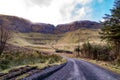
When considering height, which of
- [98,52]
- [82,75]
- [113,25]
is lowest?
[82,75]

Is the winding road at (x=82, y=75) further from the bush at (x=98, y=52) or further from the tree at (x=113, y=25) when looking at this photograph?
the bush at (x=98, y=52)

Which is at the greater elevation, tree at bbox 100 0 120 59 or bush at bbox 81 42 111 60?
tree at bbox 100 0 120 59

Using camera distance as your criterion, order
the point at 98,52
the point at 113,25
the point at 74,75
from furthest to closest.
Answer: the point at 98,52
the point at 113,25
the point at 74,75

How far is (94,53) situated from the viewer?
114 metres

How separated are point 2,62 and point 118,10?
2744 cm

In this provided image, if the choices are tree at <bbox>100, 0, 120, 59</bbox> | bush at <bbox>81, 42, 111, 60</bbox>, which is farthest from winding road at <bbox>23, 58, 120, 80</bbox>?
bush at <bbox>81, 42, 111, 60</bbox>

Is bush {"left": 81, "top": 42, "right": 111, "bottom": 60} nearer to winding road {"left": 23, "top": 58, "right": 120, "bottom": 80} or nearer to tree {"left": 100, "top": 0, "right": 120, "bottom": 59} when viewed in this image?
tree {"left": 100, "top": 0, "right": 120, "bottom": 59}

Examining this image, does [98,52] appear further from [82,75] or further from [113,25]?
[82,75]

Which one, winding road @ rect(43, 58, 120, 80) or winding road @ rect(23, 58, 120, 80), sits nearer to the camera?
winding road @ rect(23, 58, 120, 80)

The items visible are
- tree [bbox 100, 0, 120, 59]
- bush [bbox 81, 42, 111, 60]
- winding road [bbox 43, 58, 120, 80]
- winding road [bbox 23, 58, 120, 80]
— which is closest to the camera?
winding road [bbox 23, 58, 120, 80]

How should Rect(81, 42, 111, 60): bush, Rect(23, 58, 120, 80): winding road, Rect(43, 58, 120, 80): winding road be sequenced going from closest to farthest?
Rect(23, 58, 120, 80): winding road
Rect(43, 58, 120, 80): winding road
Rect(81, 42, 111, 60): bush

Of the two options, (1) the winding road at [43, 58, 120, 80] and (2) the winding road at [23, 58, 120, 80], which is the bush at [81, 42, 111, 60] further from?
(2) the winding road at [23, 58, 120, 80]

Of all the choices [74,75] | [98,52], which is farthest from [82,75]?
[98,52]

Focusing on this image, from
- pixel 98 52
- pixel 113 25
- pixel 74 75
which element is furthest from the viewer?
pixel 98 52
